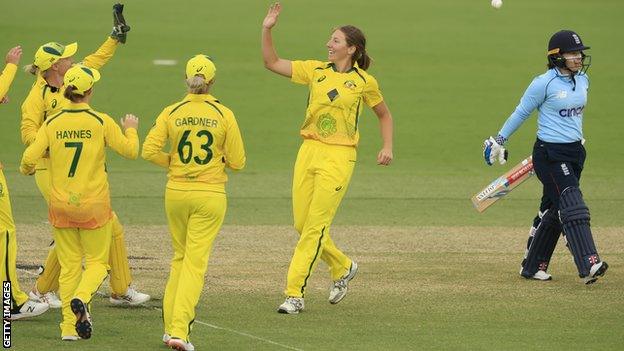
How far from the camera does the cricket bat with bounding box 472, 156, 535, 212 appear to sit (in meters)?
14.5

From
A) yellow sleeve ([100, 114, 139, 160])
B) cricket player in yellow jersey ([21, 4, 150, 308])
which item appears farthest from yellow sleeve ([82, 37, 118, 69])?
yellow sleeve ([100, 114, 139, 160])

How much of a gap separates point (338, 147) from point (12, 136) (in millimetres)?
12893

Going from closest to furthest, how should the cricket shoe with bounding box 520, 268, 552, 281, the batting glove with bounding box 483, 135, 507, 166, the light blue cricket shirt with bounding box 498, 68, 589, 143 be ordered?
the light blue cricket shirt with bounding box 498, 68, 589, 143 → the batting glove with bounding box 483, 135, 507, 166 → the cricket shoe with bounding box 520, 268, 552, 281

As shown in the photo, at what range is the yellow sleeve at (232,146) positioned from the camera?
34.4 ft

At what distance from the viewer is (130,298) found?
11.8 metres

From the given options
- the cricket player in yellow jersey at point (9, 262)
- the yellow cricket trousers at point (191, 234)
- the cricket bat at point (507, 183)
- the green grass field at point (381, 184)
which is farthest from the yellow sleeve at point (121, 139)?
the cricket bat at point (507, 183)

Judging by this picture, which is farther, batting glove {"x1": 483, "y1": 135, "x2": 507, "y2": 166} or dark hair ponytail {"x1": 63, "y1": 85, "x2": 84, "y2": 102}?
batting glove {"x1": 483, "y1": 135, "x2": 507, "y2": 166}

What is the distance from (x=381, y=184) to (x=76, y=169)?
10286mm

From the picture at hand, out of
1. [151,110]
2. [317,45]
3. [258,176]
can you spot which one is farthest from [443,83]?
[258,176]

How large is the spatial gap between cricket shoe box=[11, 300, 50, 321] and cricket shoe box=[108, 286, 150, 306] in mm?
705

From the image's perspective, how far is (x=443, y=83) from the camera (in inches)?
1095

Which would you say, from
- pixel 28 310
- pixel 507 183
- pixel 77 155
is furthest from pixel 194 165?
pixel 507 183

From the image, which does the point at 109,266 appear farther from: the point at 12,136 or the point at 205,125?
the point at 12,136

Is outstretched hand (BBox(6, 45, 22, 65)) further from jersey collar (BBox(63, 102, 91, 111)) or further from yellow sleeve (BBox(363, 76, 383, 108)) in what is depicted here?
yellow sleeve (BBox(363, 76, 383, 108))
